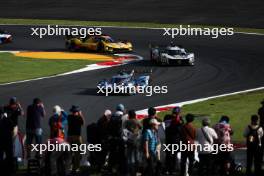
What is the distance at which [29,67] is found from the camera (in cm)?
3853

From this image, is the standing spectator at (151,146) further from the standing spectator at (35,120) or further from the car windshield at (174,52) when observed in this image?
the car windshield at (174,52)

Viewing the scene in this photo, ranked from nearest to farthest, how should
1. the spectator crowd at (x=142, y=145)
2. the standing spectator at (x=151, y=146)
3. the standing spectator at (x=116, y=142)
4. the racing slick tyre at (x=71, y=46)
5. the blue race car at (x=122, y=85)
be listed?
the standing spectator at (x=151, y=146), the spectator crowd at (x=142, y=145), the standing spectator at (x=116, y=142), the blue race car at (x=122, y=85), the racing slick tyre at (x=71, y=46)

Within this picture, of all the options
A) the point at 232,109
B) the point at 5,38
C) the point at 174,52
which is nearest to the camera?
the point at 232,109

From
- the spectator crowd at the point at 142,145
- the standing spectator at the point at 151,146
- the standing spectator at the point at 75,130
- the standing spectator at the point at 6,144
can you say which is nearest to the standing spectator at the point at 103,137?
the spectator crowd at the point at 142,145

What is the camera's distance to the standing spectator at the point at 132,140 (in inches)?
703

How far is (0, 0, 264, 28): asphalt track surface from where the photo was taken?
54.8m

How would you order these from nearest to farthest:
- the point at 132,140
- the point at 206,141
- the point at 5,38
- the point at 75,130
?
the point at 132,140
the point at 206,141
the point at 75,130
the point at 5,38

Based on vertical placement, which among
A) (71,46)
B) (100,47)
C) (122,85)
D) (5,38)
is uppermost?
(5,38)

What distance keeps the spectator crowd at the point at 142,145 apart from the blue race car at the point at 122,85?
1150 centimetres

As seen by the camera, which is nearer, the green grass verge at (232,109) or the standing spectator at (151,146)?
the standing spectator at (151,146)

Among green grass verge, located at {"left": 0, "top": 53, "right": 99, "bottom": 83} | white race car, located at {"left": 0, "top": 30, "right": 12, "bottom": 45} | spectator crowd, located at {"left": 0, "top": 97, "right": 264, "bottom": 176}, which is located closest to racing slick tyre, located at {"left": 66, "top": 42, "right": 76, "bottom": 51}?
green grass verge, located at {"left": 0, "top": 53, "right": 99, "bottom": 83}

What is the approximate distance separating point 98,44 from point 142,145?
27.1m

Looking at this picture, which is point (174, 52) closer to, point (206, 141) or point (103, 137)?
point (103, 137)

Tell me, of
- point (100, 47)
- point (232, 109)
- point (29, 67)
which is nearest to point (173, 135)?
point (232, 109)
